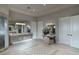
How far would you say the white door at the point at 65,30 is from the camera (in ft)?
16.1

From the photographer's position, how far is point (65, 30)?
5.17 m

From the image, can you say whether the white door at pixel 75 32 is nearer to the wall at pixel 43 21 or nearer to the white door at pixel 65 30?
the white door at pixel 65 30

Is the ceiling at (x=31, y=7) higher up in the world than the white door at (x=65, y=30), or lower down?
higher up

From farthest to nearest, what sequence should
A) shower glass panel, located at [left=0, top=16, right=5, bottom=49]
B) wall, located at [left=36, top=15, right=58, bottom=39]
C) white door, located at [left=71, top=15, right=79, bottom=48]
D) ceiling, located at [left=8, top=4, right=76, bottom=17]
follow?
wall, located at [left=36, top=15, right=58, bottom=39] → white door, located at [left=71, top=15, right=79, bottom=48] → shower glass panel, located at [left=0, top=16, right=5, bottom=49] → ceiling, located at [left=8, top=4, right=76, bottom=17]

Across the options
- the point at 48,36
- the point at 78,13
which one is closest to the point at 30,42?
the point at 48,36

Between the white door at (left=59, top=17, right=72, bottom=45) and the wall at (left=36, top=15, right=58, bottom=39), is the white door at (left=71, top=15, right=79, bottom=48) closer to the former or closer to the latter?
the white door at (left=59, top=17, right=72, bottom=45)

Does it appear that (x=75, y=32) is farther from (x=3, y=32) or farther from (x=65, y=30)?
(x=3, y=32)

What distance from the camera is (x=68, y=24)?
500 centimetres

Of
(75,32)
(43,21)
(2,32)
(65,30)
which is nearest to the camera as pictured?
(2,32)

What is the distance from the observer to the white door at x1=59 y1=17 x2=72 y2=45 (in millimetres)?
4910

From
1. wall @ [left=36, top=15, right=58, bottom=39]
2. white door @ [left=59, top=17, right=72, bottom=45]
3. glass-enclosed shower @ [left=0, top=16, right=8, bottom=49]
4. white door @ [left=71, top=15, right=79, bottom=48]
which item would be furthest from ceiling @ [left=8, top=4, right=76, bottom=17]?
wall @ [left=36, top=15, right=58, bottom=39]

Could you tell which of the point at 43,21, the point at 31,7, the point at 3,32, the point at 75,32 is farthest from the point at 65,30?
the point at 3,32

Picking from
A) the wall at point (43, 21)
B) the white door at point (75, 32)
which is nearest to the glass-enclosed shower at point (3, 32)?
the wall at point (43, 21)

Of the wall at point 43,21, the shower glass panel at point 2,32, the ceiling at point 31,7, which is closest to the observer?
the ceiling at point 31,7
